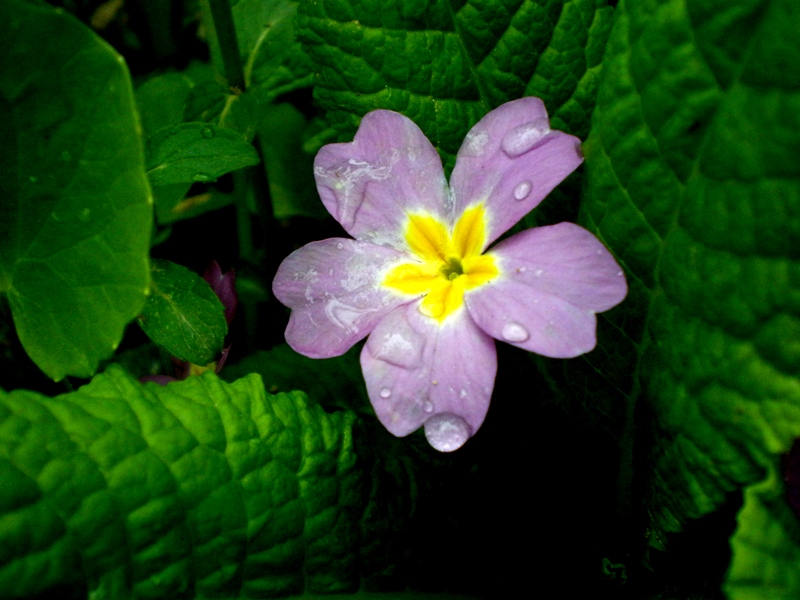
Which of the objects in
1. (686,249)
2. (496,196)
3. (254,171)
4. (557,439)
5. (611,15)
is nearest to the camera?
(686,249)

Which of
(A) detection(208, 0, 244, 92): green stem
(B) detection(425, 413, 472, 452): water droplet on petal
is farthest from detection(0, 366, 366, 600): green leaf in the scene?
(A) detection(208, 0, 244, 92): green stem

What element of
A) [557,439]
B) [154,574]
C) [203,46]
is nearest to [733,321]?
[557,439]

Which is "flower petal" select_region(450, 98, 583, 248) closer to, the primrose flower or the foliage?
the primrose flower

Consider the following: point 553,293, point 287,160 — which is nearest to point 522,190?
point 553,293

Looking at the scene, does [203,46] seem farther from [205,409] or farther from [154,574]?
[154,574]

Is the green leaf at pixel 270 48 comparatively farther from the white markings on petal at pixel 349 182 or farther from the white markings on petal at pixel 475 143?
the white markings on petal at pixel 475 143

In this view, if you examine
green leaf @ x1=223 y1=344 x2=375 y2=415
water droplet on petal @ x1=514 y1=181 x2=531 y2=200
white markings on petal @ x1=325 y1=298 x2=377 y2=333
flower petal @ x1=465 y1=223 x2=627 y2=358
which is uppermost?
water droplet on petal @ x1=514 y1=181 x2=531 y2=200
